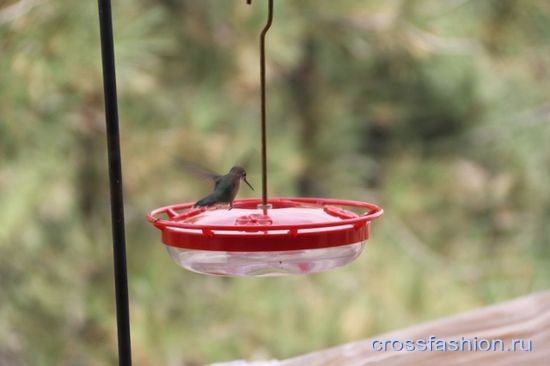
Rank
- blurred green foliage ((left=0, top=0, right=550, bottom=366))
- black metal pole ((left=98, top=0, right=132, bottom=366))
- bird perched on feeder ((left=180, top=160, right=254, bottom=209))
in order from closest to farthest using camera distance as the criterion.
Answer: black metal pole ((left=98, top=0, right=132, bottom=366)), bird perched on feeder ((left=180, top=160, right=254, bottom=209)), blurred green foliage ((left=0, top=0, right=550, bottom=366))

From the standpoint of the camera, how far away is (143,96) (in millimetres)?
2471

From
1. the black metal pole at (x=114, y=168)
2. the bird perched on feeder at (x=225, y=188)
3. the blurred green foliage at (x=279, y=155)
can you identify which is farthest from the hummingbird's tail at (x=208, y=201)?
the blurred green foliage at (x=279, y=155)

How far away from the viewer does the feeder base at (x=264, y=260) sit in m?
0.77

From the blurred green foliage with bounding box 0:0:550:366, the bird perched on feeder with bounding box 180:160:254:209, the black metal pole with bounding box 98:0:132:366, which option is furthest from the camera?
the blurred green foliage with bounding box 0:0:550:366

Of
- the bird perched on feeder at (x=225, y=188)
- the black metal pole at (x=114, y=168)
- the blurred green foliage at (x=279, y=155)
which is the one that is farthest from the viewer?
the blurred green foliage at (x=279, y=155)

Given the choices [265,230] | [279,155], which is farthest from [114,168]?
[279,155]

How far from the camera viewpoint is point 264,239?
0.75 meters

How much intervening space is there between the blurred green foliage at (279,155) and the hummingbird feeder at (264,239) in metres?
1.41

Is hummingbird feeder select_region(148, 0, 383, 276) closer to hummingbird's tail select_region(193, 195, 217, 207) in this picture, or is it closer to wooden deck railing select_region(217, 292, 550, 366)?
hummingbird's tail select_region(193, 195, 217, 207)

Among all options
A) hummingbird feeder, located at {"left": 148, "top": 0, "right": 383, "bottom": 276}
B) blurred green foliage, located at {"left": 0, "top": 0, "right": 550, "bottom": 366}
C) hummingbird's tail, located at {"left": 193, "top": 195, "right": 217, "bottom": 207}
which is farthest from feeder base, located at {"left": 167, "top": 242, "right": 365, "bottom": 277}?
blurred green foliage, located at {"left": 0, "top": 0, "right": 550, "bottom": 366}

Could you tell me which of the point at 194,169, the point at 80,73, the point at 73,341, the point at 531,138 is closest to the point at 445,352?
the point at 194,169

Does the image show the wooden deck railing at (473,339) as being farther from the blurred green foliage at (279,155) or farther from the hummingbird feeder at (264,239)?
the blurred green foliage at (279,155)

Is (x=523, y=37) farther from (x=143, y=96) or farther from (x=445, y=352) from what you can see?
(x=445, y=352)

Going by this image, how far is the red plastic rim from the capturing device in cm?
75
